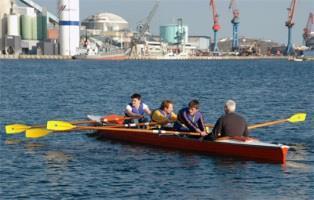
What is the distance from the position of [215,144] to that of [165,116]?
366 cm

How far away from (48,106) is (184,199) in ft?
106

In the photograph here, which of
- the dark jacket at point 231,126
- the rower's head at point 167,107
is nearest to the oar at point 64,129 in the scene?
the rower's head at point 167,107

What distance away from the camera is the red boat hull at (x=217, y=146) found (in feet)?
85.9

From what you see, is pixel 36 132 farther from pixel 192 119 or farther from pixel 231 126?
pixel 231 126

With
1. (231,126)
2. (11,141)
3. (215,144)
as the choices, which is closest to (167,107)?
(215,144)

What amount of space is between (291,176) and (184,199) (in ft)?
15.8

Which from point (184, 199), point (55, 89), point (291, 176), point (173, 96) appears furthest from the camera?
point (55, 89)

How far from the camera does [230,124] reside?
26438 millimetres

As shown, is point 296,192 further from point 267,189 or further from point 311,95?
point 311,95

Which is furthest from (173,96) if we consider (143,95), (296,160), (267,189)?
(267,189)

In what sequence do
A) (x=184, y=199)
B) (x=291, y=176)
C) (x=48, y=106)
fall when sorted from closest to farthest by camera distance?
(x=184, y=199)
(x=291, y=176)
(x=48, y=106)

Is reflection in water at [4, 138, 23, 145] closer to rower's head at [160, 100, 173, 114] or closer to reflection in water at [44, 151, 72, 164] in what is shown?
reflection in water at [44, 151, 72, 164]

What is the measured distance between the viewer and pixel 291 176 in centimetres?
2438

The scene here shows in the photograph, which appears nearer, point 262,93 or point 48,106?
point 48,106
